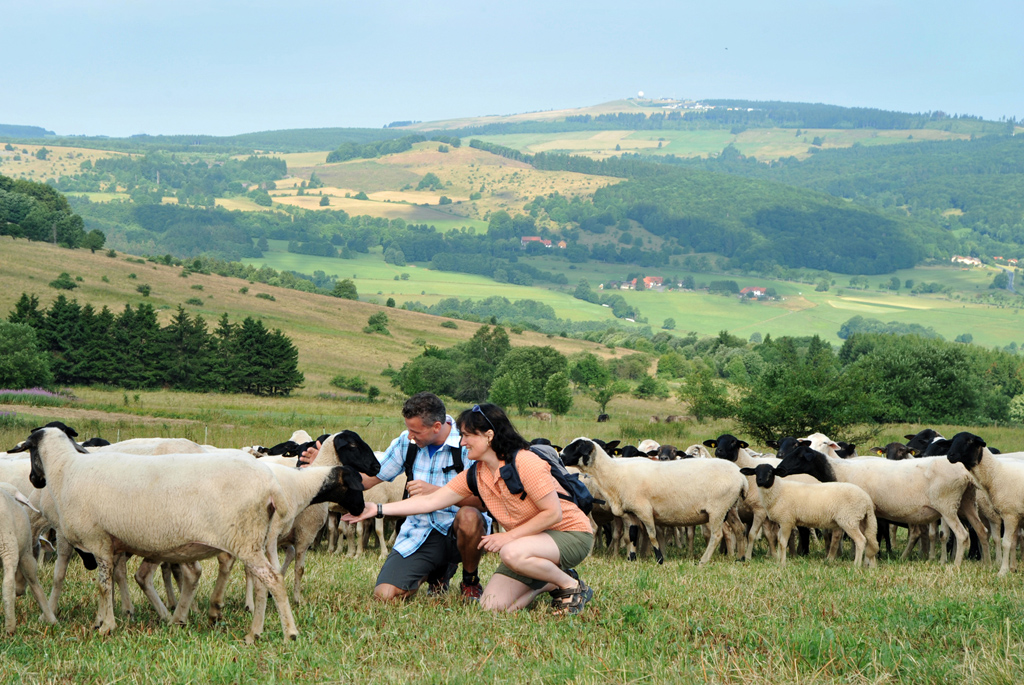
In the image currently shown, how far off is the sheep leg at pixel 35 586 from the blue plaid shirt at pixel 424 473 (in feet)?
10.2

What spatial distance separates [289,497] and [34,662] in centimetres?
242

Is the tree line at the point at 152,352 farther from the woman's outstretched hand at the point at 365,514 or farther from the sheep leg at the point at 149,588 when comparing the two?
the woman's outstretched hand at the point at 365,514

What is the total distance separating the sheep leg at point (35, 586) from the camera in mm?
7983

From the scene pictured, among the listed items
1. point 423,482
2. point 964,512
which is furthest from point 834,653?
point 964,512

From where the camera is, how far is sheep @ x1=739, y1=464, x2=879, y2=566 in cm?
1269

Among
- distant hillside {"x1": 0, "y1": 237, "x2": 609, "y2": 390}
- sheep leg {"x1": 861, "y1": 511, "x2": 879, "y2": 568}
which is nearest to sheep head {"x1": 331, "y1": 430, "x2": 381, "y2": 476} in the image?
sheep leg {"x1": 861, "y1": 511, "x2": 879, "y2": 568}

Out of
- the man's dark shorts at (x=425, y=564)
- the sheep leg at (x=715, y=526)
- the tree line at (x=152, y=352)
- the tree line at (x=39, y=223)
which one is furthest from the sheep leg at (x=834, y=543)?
the tree line at (x=39, y=223)

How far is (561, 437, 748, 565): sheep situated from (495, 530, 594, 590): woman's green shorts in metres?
5.30

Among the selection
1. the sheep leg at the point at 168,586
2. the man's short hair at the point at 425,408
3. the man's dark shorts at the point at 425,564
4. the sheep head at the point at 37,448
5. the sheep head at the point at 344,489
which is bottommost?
the sheep leg at the point at 168,586

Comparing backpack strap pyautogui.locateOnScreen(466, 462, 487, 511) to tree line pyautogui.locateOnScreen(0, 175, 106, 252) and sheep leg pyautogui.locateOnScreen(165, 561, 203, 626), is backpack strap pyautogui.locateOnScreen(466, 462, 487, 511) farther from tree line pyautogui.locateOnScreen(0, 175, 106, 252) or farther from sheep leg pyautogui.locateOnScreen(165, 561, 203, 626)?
tree line pyautogui.locateOnScreen(0, 175, 106, 252)

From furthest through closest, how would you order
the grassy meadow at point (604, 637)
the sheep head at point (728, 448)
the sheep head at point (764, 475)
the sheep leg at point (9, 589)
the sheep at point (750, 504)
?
the sheep head at point (728, 448)
the sheep at point (750, 504)
the sheep head at point (764, 475)
the sheep leg at point (9, 589)
the grassy meadow at point (604, 637)

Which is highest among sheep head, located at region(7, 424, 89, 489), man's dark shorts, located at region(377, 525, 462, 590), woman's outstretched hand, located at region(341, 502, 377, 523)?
sheep head, located at region(7, 424, 89, 489)

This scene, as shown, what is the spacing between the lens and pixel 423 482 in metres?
8.70

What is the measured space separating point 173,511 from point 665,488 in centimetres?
799
